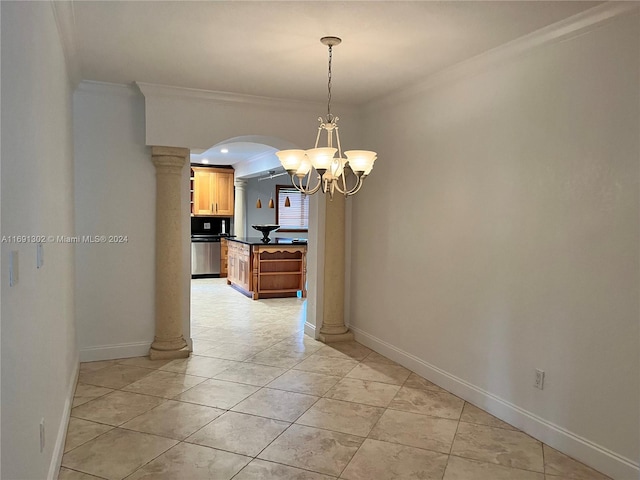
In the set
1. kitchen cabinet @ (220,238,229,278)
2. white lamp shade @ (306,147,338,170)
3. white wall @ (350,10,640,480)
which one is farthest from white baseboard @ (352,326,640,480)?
kitchen cabinet @ (220,238,229,278)

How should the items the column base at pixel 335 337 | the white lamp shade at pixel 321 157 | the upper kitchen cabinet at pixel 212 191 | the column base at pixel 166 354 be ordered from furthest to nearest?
1. the upper kitchen cabinet at pixel 212 191
2. the column base at pixel 335 337
3. the column base at pixel 166 354
4. the white lamp shade at pixel 321 157

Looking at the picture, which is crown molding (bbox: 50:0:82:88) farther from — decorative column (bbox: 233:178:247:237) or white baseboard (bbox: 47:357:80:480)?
decorative column (bbox: 233:178:247:237)

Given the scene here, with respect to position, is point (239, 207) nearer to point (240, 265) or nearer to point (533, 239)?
point (240, 265)

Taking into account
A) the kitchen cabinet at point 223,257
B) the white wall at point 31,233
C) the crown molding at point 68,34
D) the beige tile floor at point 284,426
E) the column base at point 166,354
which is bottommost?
the beige tile floor at point 284,426

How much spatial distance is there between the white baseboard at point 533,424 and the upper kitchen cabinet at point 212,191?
6.99 metres

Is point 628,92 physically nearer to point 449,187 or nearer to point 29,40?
point 449,187

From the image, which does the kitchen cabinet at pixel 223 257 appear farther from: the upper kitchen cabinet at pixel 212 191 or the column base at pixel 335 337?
the column base at pixel 335 337

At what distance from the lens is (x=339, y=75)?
4.02m

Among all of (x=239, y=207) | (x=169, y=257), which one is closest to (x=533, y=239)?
(x=169, y=257)

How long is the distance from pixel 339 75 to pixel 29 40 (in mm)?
2552

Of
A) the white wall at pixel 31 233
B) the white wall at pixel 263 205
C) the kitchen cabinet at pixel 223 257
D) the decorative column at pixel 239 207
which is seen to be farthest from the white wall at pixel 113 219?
the white wall at pixel 263 205

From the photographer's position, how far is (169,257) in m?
4.63

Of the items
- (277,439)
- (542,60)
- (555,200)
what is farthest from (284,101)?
(277,439)

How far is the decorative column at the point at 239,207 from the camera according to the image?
10828 millimetres
